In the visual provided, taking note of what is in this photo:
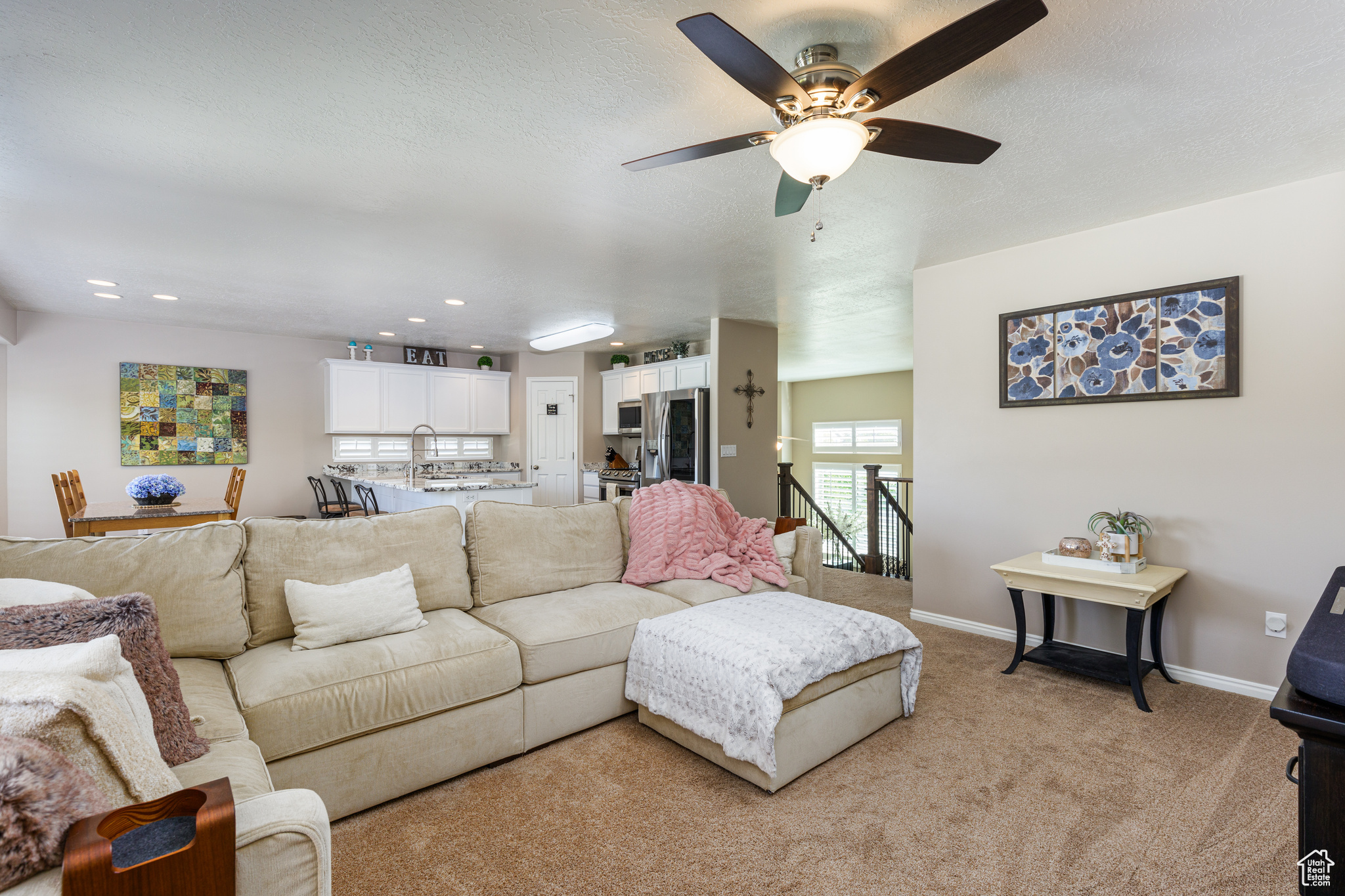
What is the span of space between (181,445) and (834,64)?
6852 mm

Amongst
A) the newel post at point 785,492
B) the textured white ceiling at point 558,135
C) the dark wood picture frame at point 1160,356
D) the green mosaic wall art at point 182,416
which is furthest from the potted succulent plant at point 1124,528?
the green mosaic wall art at point 182,416

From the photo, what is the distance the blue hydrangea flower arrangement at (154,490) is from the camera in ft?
13.5

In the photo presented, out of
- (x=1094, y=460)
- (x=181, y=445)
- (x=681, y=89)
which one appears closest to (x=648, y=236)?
(x=681, y=89)

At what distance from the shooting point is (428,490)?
15.6 feet

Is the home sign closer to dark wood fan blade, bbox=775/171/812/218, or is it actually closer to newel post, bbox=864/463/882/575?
newel post, bbox=864/463/882/575

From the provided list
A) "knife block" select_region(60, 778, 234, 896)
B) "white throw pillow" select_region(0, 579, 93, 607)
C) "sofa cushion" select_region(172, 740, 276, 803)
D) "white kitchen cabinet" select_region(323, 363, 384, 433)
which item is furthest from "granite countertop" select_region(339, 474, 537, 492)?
"knife block" select_region(60, 778, 234, 896)

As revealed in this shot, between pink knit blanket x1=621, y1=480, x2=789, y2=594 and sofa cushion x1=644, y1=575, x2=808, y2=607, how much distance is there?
0.08 ft

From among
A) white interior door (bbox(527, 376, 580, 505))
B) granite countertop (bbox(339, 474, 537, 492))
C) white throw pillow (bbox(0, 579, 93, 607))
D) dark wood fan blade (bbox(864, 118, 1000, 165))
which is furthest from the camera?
white interior door (bbox(527, 376, 580, 505))

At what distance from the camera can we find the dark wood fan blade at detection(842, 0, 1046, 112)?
135 centimetres

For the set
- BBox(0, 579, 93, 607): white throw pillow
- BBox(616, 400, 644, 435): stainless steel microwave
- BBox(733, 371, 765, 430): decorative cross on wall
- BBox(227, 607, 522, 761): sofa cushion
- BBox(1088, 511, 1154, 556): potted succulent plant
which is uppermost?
BBox(733, 371, 765, 430): decorative cross on wall

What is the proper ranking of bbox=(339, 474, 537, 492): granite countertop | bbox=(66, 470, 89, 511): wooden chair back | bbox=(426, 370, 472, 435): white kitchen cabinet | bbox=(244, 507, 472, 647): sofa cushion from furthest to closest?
bbox=(426, 370, 472, 435): white kitchen cabinet → bbox=(339, 474, 537, 492): granite countertop → bbox=(66, 470, 89, 511): wooden chair back → bbox=(244, 507, 472, 647): sofa cushion

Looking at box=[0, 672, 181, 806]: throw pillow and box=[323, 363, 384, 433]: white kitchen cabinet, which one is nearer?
box=[0, 672, 181, 806]: throw pillow

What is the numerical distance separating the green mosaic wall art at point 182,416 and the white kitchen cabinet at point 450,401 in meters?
1.83

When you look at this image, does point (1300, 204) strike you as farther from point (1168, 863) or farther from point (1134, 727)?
point (1168, 863)
